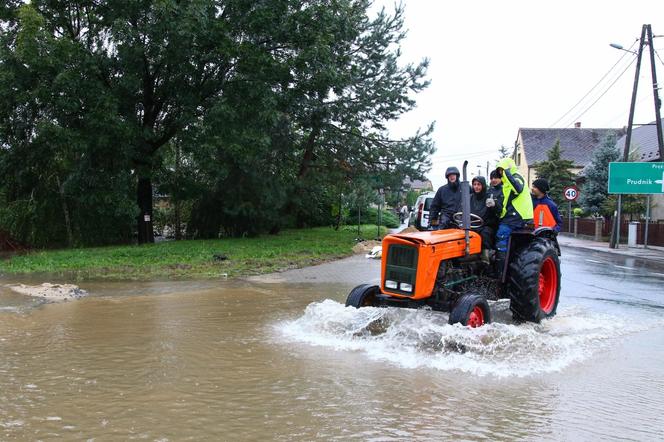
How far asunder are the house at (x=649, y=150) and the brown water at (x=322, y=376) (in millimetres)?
29276

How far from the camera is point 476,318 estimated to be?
261 inches

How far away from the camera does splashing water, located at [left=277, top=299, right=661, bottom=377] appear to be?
5973 mm

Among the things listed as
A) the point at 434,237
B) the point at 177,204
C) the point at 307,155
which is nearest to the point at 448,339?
the point at 434,237

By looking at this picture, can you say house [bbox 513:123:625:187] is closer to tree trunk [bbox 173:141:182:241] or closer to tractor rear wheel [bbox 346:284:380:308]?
tree trunk [bbox 173:141:182:241]

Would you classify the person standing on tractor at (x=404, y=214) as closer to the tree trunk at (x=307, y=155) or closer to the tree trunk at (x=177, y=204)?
the tree trunk at (x=307, y=155)

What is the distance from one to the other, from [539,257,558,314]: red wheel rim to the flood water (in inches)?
11.7

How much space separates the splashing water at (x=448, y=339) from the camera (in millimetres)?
5973

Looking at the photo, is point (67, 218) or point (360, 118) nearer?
point (67, 218)

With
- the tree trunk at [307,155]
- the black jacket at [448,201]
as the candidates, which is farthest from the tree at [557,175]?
the black jacket at [448,201]

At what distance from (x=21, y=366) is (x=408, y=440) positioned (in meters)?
3.91

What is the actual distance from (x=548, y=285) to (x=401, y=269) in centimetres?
297

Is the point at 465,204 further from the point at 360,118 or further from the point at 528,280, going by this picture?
the point at 360,118

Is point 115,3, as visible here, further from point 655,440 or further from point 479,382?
point 655,440

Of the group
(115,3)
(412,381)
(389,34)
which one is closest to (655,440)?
(412,381)
